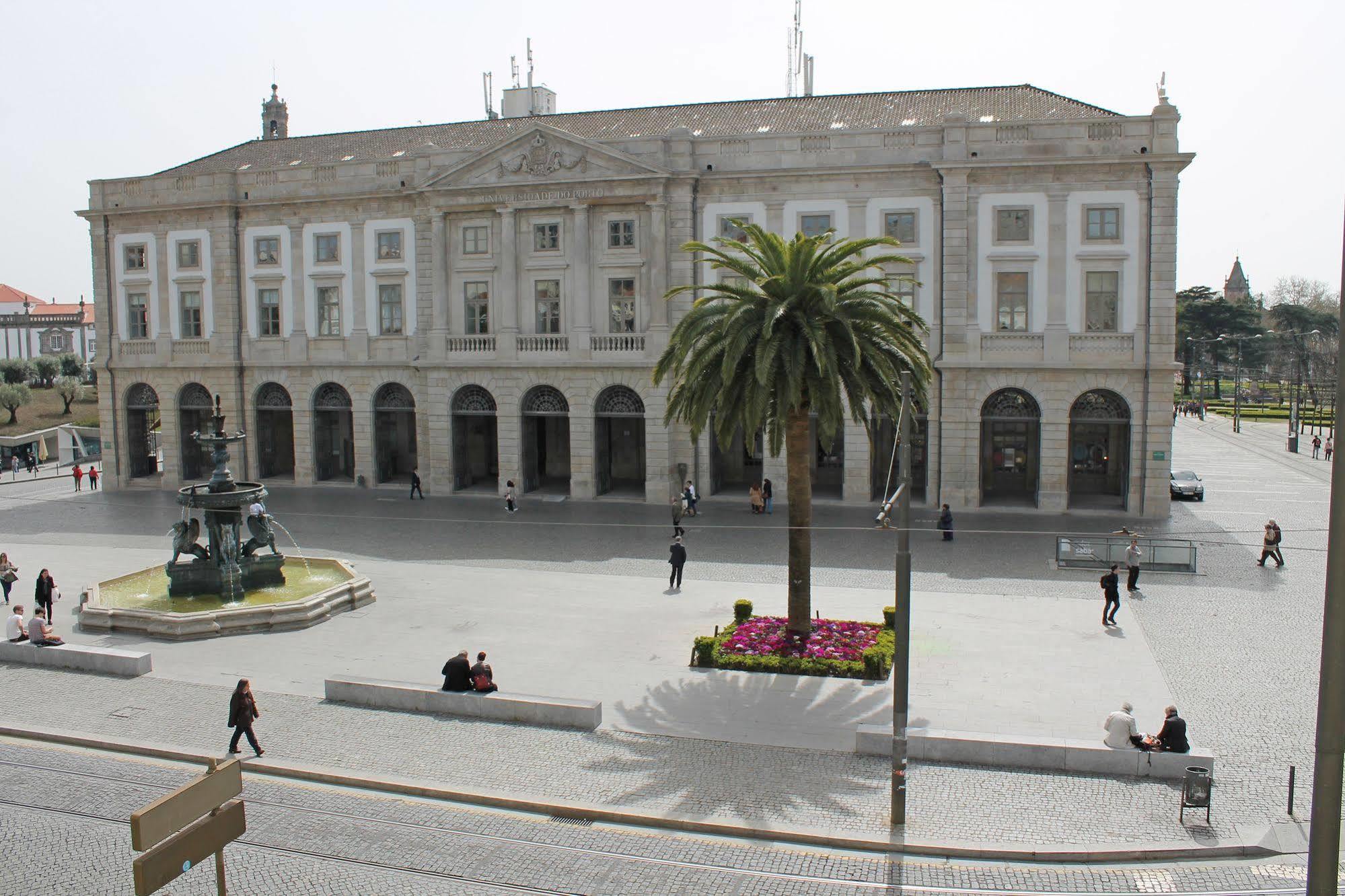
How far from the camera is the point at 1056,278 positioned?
129 feet

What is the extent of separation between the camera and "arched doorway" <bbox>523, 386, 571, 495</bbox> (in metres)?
45.3

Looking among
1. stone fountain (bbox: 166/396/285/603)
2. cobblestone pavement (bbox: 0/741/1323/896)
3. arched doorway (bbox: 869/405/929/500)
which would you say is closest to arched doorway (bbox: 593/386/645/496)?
arched doorway (bbox: 869/405/929/500)

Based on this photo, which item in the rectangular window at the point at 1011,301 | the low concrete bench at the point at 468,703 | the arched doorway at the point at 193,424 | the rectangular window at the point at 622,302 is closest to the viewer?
the low concrete bench at the point at 468,703

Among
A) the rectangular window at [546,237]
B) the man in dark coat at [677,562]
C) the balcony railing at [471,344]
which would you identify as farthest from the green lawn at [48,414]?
the man in dark coat at [677,562]

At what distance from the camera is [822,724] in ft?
58.7

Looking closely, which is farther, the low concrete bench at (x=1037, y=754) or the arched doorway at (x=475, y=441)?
the arched doorway at (x=475, y=441)

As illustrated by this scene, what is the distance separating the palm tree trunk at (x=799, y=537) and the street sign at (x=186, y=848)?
550 inches

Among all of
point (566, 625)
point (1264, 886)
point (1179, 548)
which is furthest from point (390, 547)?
point (1264, 886)

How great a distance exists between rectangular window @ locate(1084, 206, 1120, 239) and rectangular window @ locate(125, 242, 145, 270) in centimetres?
4268

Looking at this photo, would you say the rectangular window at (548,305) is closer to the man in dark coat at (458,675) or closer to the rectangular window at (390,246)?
the rectangular window at (390,246)

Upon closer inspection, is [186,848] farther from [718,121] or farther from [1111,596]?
[718,121]

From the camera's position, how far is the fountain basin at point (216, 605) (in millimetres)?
24203

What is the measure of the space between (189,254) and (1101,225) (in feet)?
133

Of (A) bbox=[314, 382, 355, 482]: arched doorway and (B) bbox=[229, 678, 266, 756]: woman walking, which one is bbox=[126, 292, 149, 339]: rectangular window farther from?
(B) bbox=[229, 678, 266, 756]: woman walking
